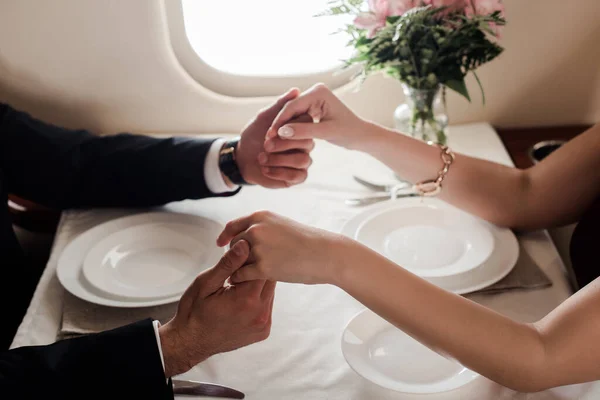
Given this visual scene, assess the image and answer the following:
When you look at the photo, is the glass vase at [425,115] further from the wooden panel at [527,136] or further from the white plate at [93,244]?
the white plate at [93,244]

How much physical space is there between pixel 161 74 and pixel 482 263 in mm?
891

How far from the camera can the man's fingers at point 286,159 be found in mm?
1193

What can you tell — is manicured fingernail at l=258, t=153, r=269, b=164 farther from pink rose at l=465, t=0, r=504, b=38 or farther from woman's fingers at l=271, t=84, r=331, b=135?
pink rose at l=465, t=0, r=504, b=38

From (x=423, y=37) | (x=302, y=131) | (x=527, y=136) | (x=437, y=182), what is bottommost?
(x=527, y=136)

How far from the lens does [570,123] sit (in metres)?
1.65

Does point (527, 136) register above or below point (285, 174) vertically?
below

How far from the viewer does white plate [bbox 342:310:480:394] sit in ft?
2.70

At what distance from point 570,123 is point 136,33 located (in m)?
1.11

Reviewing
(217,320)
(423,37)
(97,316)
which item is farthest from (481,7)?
(97,316)

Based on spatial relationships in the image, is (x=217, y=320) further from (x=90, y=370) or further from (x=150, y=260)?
(x=150, y=260)

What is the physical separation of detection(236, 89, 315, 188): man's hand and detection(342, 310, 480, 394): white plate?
375mm

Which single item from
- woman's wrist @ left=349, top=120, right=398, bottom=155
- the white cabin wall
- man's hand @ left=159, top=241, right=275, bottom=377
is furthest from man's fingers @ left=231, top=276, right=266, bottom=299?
the white cabin wall

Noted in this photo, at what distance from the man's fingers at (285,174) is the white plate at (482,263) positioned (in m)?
0.13

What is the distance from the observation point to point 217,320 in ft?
2.80
